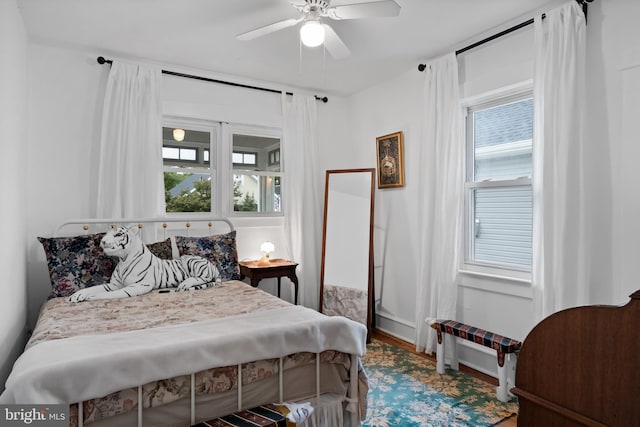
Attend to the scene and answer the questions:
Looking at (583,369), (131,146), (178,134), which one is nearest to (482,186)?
(583,369)

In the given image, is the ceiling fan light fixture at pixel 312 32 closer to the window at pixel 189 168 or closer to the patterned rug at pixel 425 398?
the window at pixel 189 168

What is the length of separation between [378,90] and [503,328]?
103 inches

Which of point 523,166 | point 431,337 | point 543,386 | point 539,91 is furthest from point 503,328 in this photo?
point 543,386

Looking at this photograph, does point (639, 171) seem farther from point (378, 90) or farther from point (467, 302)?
point (378, 90)

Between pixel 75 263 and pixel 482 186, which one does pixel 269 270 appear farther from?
pixel 482 186

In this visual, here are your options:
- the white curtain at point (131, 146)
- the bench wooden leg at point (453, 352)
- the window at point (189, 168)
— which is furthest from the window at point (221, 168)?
the bench wooden leg at point (453, 352)

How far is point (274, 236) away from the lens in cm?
408

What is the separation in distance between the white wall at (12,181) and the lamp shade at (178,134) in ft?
3.88

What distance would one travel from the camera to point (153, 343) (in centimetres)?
155

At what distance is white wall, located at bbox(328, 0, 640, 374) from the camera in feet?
7.17

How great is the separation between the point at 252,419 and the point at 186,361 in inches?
14.1

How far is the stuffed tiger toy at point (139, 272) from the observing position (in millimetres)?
2670

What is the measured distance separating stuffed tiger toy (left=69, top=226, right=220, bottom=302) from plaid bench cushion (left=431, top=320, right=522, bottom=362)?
5.92 ft

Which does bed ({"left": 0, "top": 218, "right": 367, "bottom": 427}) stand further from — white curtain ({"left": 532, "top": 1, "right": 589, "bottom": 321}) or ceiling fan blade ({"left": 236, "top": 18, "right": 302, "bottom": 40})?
ceiling fan blade ({"left": 236, "top": 18, "right": 302, "bottom": 40})
